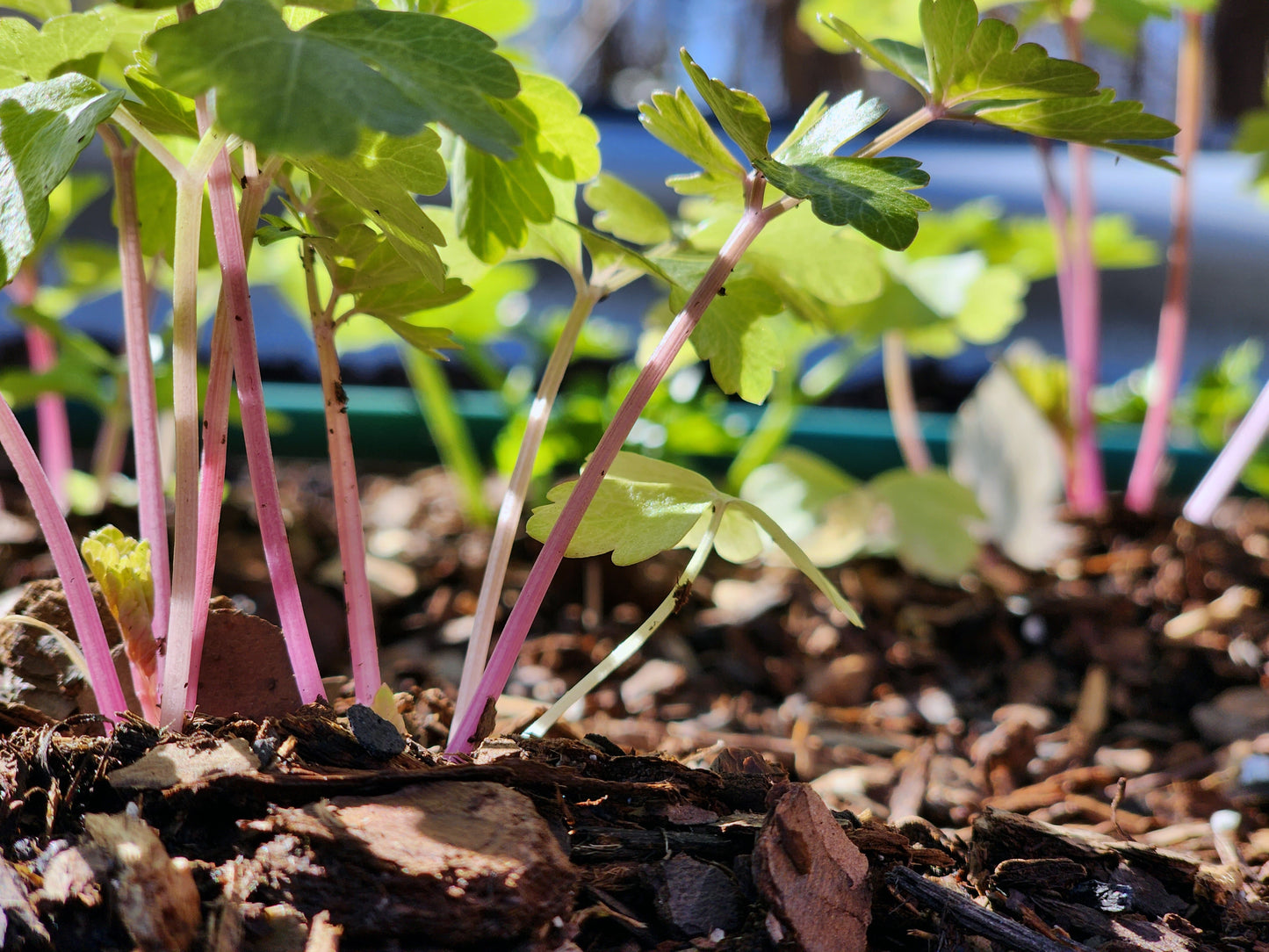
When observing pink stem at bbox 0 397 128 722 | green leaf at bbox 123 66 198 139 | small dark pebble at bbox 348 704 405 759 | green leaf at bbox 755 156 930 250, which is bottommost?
small dark pebble at bbox 348 704 405 759

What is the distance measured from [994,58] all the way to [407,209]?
0.33 metres

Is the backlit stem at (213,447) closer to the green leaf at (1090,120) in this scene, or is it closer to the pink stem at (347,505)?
the pink stem at (347,505)

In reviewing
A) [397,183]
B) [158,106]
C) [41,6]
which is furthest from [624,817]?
[41,6]

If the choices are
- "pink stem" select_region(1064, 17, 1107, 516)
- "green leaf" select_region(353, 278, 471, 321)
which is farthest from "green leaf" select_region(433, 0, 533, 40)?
"pink stem" select_region(1064, 17, 1107, 516)

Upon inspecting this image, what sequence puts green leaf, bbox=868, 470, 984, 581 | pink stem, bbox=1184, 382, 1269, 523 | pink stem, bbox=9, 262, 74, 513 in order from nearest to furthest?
green leaf, bbox=868, 470, 984, 581 < pink stem, bbox=1184, 382, 1269, 523 < pink stem, bbox=9, 262, 74, 513

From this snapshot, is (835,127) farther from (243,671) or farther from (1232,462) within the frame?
(1232,462)

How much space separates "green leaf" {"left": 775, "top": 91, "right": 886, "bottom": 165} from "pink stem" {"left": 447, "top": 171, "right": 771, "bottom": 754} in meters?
0.03

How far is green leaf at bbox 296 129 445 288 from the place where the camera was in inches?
20.6

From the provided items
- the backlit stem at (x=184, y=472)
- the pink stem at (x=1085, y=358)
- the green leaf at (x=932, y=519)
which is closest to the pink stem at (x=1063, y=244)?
the pink stem at (x=1085, y=358)

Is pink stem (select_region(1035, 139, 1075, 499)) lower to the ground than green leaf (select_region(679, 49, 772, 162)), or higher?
lower

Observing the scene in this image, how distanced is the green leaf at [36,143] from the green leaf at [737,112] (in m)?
0.28

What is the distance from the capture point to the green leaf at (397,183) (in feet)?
1.71

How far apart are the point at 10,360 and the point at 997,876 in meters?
2.31

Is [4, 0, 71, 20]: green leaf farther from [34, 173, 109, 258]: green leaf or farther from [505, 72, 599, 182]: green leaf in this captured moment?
[34, 173, 109, 258]: green leaf
